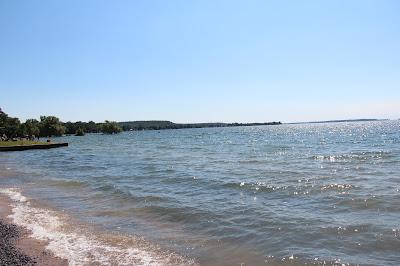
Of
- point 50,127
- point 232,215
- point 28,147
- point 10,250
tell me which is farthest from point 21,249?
point 50,127

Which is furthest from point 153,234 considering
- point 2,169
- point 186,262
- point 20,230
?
point 2,169

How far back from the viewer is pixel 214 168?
104 ft

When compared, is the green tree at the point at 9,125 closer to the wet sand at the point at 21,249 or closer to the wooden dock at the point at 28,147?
the wooden dock at the point at 28,147

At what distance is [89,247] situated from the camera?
453 inches

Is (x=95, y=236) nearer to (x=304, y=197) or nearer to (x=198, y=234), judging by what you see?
(x=198, y=234)

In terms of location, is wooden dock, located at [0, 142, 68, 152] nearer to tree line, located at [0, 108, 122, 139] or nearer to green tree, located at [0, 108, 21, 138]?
tree line, located at [0, 108, 122, 139]

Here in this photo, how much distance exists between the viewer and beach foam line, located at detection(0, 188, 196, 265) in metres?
10.4

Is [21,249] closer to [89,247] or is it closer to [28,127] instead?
[89,247]

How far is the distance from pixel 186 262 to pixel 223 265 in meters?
0.94

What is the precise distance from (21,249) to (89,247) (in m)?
1.77

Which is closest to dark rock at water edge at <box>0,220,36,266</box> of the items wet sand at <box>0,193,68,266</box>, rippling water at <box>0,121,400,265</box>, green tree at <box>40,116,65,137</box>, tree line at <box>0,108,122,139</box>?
wet sand at <box>0,193,68,266</box>

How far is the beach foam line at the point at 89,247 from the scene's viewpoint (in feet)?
34.1

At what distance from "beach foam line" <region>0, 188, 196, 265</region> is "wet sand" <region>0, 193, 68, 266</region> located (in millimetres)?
237

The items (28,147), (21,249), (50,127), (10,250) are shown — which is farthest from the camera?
(50,127)
